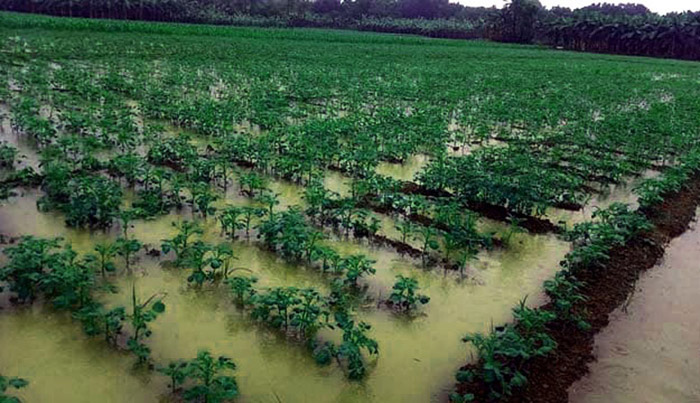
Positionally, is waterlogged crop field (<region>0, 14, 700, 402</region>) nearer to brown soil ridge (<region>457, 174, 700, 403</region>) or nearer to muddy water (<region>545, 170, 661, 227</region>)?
muddy water (<region>545, 170, 661, 227</region>)

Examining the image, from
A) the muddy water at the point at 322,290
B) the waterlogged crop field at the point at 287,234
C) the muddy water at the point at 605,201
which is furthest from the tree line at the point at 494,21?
the muddy water at the point at 322,290

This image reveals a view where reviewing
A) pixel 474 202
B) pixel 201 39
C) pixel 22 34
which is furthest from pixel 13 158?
pixel 201 39

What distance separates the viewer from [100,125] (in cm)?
1000

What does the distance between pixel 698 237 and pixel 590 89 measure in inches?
632

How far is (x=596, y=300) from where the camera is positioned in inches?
220

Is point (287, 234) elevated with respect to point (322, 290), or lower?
elevated

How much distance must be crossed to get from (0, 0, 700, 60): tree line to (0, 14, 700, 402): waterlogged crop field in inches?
1807

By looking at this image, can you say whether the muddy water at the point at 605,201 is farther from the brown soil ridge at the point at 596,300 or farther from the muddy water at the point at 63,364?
the muddy water at the point at 63,364

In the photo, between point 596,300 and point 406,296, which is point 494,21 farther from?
point 406,296

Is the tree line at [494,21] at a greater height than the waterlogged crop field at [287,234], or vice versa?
the tree line at [494,21]

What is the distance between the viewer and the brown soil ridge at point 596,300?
167 inches

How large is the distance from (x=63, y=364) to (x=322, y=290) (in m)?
2.41

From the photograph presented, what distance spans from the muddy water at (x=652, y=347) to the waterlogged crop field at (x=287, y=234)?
446 millimetres

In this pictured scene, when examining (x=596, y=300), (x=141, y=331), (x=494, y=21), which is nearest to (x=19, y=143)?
(x=141, y=331)
